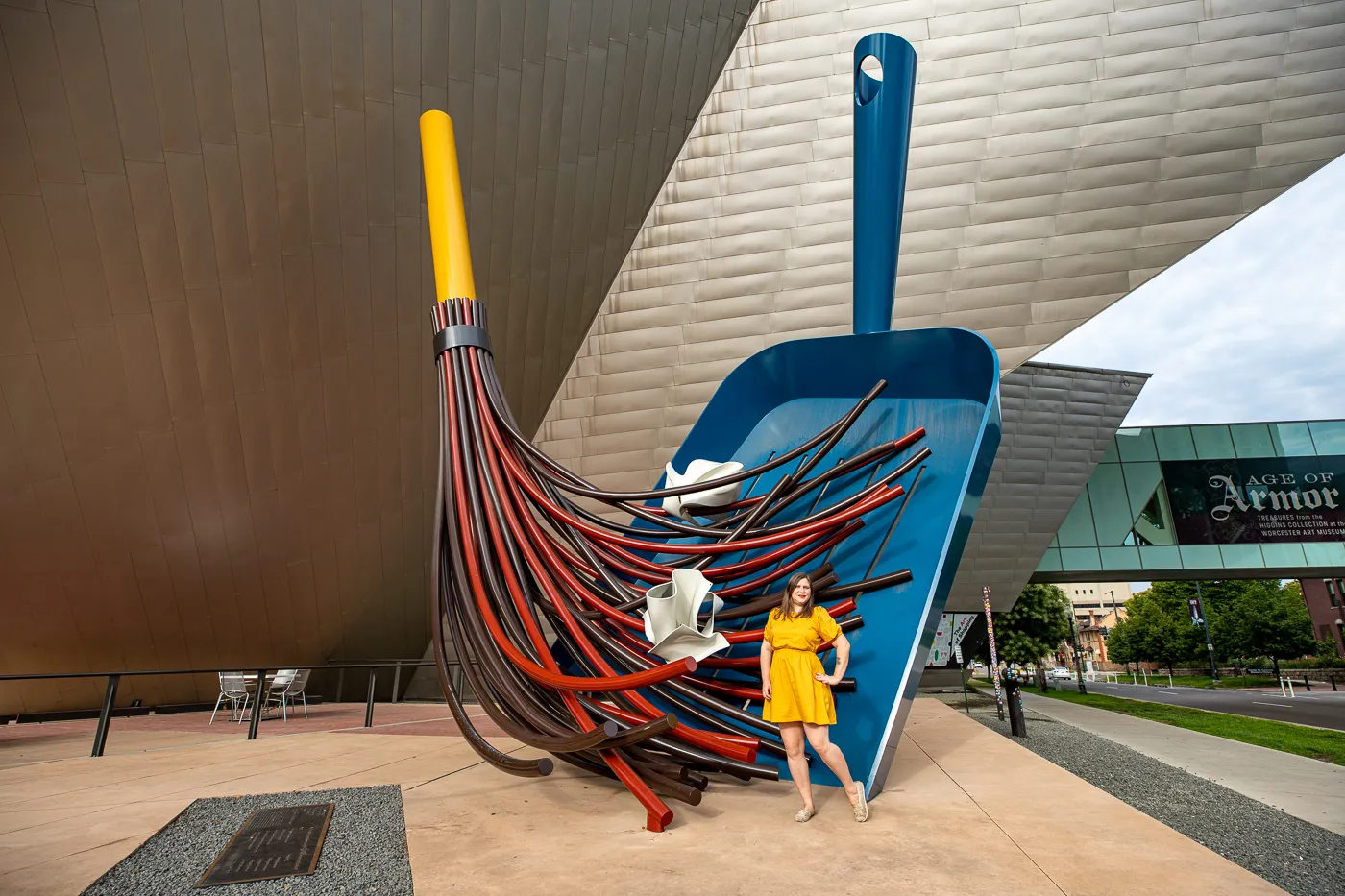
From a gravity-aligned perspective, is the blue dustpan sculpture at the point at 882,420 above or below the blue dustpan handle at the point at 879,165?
below

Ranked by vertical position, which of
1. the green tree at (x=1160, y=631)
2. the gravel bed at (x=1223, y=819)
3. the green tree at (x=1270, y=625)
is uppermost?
the gravel bed at (x=1223, y=819)

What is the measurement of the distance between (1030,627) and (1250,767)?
18907 mm

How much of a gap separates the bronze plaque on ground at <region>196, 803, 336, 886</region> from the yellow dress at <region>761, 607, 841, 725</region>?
1.62m

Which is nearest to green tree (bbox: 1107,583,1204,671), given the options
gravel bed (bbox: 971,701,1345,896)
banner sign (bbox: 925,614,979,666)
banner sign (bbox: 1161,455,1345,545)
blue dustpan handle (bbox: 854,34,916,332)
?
banner sign (bbox: 1161,455,1345,545)

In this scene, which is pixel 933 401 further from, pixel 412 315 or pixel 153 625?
pixel 153 625

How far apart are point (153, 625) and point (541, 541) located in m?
5.43

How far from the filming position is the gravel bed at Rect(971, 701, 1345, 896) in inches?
117

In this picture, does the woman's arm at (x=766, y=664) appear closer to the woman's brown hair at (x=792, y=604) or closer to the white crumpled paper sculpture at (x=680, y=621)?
the woman's brown hair at (x=792, y=604)

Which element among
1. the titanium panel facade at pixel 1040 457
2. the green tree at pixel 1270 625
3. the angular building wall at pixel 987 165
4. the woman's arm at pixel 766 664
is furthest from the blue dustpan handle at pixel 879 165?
the green tree at pixel 1270 625

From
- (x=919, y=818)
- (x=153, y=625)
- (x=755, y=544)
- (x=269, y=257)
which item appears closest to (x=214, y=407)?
(x=269, y=257)

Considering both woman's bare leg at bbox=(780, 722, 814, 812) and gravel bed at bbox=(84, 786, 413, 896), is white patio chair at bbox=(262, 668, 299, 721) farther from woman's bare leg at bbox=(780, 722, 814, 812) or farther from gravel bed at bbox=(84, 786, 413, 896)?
woman's bare leg at bbox=(780, 722, 814, 812)

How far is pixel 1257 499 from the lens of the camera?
56.2 ft

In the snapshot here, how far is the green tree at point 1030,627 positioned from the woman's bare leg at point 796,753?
72.6ft

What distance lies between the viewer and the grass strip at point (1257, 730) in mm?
7258
